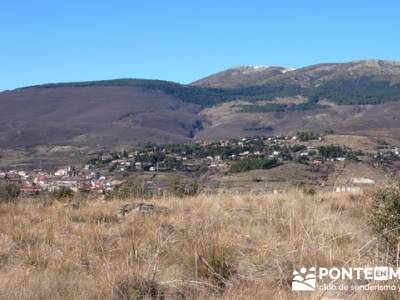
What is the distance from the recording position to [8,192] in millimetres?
11695

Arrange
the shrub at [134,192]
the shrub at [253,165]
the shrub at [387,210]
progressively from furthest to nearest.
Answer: the shrub at [253,165] < the shrub at [134,192] < the shrub at [387,210]

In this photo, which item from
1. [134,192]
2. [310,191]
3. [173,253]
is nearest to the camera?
[173,253]

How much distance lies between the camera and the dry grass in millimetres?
4590

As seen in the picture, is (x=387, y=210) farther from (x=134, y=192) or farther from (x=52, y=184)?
(x=52, y=184)

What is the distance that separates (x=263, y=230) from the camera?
7125 mm

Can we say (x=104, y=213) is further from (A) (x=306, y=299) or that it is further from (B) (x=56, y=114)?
(B) (x=56, y=114)

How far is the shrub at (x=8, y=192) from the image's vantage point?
37.0 ft

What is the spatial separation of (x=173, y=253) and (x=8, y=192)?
6832mm

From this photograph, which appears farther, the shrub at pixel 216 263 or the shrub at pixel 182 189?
the shrub at pixel 182 189

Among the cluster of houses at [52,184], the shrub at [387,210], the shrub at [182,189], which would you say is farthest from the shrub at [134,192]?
the shrub at [387,210]

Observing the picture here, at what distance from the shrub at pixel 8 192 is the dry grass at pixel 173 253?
9.10ft

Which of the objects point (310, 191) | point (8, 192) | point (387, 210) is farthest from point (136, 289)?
point (310, 191)

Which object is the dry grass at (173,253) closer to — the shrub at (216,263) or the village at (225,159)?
the shrub at (216,263)

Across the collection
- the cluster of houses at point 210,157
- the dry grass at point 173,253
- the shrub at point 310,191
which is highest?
the dry grass at point 173,253
